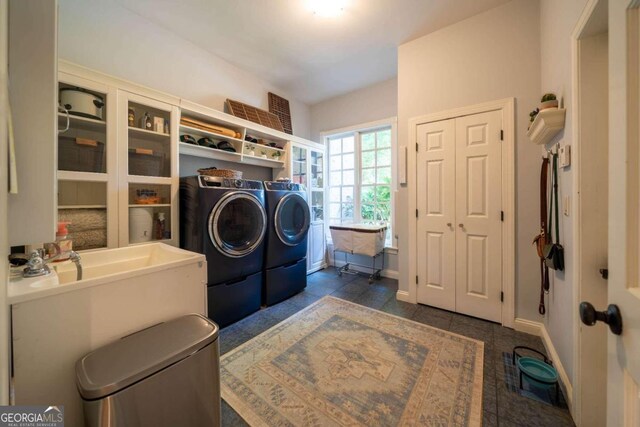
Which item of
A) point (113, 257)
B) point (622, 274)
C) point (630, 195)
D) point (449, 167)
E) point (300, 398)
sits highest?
point (449, 167)

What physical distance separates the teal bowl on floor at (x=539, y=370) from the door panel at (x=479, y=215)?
2.26 ft

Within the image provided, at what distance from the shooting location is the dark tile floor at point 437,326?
1259 mm

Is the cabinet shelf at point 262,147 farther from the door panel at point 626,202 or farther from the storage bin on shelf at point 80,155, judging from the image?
the door panel at point 626,202

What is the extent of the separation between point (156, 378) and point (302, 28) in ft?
9.44

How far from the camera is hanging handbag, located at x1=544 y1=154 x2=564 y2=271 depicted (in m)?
1.44

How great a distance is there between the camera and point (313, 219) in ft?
11.9

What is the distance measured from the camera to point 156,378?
0.88 meters

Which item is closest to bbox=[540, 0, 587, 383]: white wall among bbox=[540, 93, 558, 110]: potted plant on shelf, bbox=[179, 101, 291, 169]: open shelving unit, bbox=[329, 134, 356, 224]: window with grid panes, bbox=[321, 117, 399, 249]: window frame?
bbox=[540, 93, 558, 110]: potted plant on shelf

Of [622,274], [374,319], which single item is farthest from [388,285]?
[622,274]

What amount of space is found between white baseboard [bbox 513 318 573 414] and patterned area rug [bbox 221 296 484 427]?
41 centimetres

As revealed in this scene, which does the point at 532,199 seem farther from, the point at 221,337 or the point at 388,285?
the point at 221,337

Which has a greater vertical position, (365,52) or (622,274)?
(365,52)

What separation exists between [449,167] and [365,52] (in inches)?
64.9

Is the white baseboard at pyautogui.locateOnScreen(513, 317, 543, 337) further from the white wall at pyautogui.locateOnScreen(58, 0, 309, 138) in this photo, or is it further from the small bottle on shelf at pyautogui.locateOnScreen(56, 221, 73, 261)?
the white wall at pyautogui.locateOnScreen(58, 0, 309, 138)
